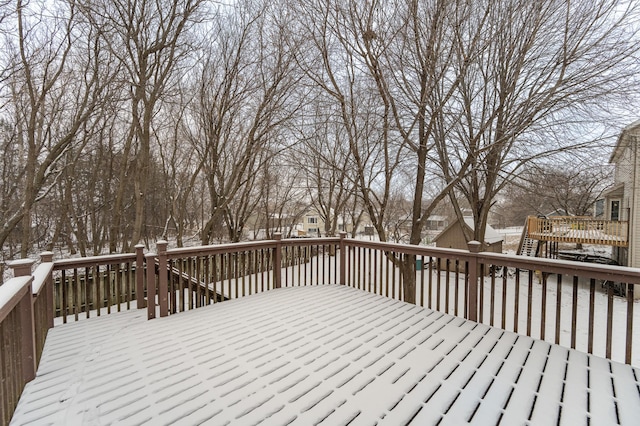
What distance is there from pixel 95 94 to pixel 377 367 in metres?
8.60

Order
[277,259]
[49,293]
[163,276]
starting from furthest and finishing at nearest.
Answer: [277,259] → [163,276] → [49,293]

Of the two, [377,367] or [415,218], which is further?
[415,218]

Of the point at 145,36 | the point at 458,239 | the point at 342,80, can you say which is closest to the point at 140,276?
the point at 145,36

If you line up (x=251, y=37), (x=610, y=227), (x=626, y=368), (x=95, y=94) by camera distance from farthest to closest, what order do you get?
(x=610, y=227), (x=251, y=37), (x=95, y=94), (x=626, y=368)

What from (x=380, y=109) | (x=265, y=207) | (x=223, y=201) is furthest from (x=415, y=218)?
(x=265, y=207)

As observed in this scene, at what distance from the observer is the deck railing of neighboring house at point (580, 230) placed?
1083 centimetres

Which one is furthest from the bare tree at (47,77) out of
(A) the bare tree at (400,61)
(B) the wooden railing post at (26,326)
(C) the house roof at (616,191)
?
(C) the house roof at (616,191)

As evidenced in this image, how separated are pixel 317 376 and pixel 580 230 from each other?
1559 centimetres

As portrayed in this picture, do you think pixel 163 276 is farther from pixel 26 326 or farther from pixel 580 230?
pixel 580 230

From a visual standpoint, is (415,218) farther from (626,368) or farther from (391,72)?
(626,368)

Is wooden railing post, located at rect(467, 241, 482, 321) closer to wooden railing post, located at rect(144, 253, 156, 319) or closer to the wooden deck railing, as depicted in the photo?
the wooden deck railing

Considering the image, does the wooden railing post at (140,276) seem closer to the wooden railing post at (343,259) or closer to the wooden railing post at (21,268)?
the wooden railing post at (21,268)

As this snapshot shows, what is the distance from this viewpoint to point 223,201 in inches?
352

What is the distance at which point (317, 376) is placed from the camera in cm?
230
